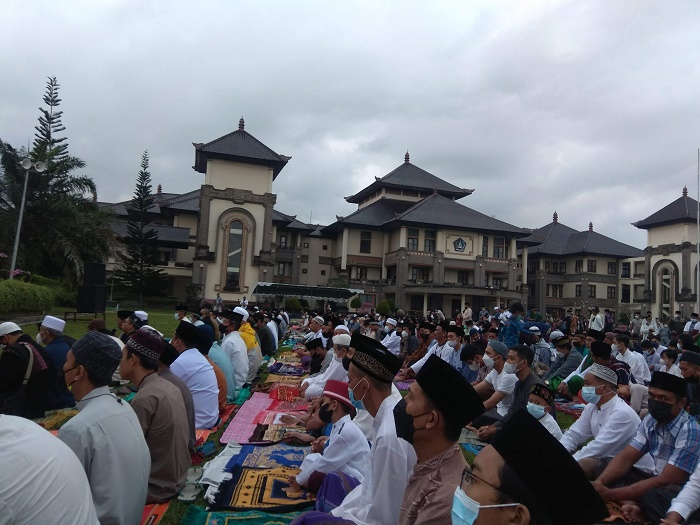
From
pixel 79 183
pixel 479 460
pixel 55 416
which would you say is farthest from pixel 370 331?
pixel 79 183

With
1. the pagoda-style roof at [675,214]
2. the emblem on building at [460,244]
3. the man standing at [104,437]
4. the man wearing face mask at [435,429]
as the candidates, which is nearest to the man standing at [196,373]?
the man standing at [104,437]

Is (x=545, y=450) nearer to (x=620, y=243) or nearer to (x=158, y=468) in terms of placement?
(x=158, y=468)

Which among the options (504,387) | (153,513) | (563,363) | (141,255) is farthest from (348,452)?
(141,255)

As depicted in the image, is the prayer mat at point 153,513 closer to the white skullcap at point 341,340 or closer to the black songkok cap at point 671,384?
the white skullcap at point 341,340

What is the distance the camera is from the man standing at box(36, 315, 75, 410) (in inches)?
271

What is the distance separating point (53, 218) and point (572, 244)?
4072 centimetres

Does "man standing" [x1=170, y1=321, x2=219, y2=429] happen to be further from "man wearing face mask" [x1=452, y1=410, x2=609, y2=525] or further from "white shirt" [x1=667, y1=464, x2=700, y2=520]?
"man wearing face mask" [x1=452, y1=410, x2=609, y2=525]

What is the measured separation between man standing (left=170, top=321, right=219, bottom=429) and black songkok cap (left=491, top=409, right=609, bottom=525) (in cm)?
466

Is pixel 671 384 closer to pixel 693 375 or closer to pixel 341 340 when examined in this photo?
pixel 693 375

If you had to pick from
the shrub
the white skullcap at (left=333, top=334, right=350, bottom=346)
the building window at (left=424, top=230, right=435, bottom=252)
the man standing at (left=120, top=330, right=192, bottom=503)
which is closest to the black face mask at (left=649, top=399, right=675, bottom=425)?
the man standing at (left=120, top=330, right=192, bottom=503)

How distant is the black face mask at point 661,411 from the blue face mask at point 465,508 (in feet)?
10.2

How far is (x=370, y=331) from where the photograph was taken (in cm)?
1483

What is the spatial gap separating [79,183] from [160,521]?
80.4ft

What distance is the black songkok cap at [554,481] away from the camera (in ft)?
4.58
